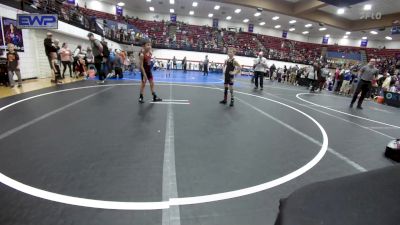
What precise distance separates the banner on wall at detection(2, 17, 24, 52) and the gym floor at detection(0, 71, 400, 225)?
5.06 metres

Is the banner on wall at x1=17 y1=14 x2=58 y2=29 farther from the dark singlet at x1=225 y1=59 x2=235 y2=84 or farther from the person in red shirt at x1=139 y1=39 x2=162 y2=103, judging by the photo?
the dark singlet at x1=225 y1=59 x2=235 y2=84

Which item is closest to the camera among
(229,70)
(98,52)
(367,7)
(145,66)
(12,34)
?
(145,66)

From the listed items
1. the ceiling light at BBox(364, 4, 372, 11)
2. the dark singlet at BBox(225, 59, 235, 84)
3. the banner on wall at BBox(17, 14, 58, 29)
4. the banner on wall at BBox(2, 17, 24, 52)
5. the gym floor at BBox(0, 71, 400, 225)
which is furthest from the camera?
the ceiling light at BBox(364, 4, 372, 11)

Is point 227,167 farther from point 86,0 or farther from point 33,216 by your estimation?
point 86,0

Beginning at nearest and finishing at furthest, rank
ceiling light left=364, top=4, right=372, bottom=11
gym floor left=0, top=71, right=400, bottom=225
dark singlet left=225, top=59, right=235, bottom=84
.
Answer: gym floor left=0, top=71, right=400, bottom=225 → dark singlet left=225, top=59, right=235, bottom=84 → ceiling light left=364, top=4, right=372, bottom=11

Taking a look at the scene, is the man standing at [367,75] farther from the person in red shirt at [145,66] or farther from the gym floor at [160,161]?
the person in red shirt at [145,66]

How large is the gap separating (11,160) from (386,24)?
2995 centimetres

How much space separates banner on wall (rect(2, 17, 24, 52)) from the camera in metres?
9.35

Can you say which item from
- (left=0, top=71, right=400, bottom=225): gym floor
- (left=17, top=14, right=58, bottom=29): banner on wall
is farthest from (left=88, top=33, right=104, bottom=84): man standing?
(left=0, top=71, right=400, bottom=225): gym floor

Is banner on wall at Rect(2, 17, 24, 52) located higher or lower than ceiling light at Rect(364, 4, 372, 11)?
lower

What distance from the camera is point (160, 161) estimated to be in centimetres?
313

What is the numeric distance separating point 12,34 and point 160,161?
10.6 meters

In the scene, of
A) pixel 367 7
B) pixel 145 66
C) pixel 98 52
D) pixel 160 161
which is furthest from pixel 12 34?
pixel 367 7

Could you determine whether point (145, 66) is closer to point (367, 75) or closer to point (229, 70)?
point (229, 70)
